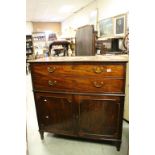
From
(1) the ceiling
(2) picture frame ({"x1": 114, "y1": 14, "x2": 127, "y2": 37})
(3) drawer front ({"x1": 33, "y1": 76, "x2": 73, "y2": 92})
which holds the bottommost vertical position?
(3) drawer front ({"x1": 33, "y1": 76, "x2": 73, "y2": 92})

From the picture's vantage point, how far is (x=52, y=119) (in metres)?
1.90

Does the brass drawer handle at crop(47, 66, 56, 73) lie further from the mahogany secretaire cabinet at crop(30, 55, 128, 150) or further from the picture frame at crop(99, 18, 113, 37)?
the picture frame at crop(99, 18, 113, 37)

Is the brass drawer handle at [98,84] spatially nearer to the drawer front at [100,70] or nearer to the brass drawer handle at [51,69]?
the drawer front at [100,70]

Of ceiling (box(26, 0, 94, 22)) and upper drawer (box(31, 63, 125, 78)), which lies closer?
upper drawer (box(31, 63, 125, 78))


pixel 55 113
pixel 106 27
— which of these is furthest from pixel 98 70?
pixel 106 27

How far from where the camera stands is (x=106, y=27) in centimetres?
468

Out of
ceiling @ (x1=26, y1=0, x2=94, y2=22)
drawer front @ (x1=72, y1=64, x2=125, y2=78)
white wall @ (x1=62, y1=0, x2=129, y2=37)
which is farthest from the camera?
ceiling @ (x1=26, y1=0, x2=94, y2=22)

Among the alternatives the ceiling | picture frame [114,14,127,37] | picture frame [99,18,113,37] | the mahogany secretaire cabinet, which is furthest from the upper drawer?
the ceiling

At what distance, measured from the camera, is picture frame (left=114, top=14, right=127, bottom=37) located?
373 centimetres

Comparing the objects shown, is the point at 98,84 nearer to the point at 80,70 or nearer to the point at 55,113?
the point at 80,70
